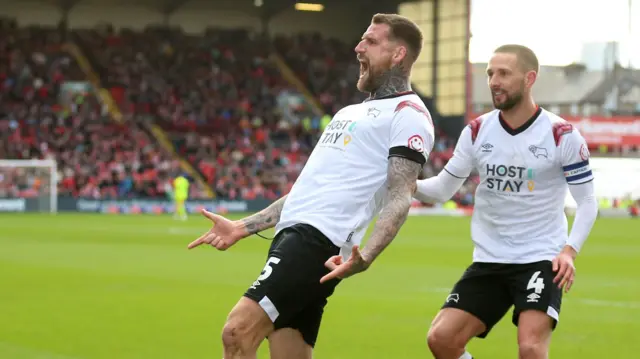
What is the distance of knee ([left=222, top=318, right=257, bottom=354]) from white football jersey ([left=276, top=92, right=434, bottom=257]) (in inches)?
24.5

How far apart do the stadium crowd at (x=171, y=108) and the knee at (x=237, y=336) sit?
128ft

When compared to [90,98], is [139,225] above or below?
below

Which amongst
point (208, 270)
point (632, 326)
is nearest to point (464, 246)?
point (208, 270)

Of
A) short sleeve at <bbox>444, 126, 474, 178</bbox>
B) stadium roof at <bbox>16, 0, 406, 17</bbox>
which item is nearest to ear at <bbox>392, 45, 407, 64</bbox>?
short sleeve at <bbox>444, 126, 474, 178</bbox>

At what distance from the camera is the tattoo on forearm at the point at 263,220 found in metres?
5.82

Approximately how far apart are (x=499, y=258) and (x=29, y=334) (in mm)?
5605

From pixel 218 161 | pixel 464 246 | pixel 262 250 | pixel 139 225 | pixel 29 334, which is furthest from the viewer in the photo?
pixel 218 161

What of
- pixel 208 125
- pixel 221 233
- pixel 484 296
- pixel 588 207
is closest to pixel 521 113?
pixel 588 207

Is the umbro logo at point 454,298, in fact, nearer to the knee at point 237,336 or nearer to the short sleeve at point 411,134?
the short sleeve at point 411,134

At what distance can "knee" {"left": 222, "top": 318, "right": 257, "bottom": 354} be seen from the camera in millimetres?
4992

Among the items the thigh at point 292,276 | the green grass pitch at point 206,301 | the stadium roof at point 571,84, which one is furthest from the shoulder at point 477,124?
the stadium roof at point 571,84

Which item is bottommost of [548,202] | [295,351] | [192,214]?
[192,214]

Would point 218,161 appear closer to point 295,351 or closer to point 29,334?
point 29,334

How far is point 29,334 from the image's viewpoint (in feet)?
34.1
